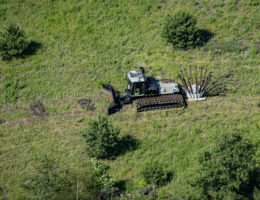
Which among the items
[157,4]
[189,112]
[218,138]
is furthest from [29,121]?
[157,4]

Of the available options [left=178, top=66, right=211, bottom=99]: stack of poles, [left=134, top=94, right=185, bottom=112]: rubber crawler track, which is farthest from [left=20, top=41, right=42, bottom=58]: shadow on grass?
[left=178, top=66, right=211, bottom=99]: stack of poles

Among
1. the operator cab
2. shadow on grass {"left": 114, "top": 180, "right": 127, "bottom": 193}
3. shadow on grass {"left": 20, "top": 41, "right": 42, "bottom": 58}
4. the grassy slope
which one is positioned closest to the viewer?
shadow on grass {"left": 114, "top": 180, "right": 127, "bottom": 193}

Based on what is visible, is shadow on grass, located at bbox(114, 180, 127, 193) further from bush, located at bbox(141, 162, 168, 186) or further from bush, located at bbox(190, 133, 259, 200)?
bush, located at bbox(190, 133, 259, 200)

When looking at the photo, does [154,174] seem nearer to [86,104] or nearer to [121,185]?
[121,185]

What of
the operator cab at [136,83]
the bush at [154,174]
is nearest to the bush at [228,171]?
the bush at [154,174]

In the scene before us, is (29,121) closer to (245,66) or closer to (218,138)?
(218,138)

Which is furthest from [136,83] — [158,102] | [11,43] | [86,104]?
[11,43]

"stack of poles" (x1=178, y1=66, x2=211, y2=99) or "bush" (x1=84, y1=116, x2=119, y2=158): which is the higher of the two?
"stack of poles" (x1=178, y1=66, x2=211, y2=99)

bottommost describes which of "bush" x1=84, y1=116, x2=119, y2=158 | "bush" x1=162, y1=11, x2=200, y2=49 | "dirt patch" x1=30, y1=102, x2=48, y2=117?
"bush" x1=84, y1=116, x2=119, y2=158
